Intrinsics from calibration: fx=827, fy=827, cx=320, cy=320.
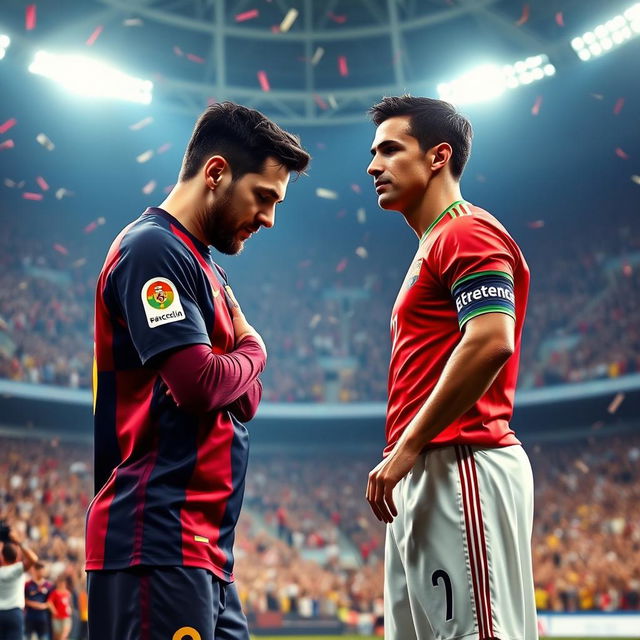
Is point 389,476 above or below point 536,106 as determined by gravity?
below

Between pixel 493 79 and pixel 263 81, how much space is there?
7326 mm

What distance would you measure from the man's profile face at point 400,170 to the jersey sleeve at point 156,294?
3.53ft

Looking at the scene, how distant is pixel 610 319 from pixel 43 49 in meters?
18.2

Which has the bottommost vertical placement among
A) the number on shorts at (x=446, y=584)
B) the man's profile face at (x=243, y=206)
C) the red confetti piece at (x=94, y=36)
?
the number on shorts at (x=446, y=584)

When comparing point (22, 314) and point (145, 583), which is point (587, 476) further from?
point (145, 583)

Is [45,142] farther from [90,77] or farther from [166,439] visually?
[166,439]

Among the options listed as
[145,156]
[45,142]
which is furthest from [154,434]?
[145,156]

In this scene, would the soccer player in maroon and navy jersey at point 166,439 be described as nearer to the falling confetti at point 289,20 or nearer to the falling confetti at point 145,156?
the falling confetti at point 289,20

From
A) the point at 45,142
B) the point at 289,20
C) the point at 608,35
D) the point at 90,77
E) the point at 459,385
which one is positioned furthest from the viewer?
the point at 289,20

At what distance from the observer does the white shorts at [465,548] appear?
8.34ft

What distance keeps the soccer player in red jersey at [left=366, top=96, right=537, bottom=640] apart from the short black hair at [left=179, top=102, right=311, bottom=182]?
24.2 inches

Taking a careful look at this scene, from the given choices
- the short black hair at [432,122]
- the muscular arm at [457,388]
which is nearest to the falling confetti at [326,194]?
the short black hair at [432,122]

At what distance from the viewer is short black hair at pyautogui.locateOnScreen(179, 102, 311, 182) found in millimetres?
2607

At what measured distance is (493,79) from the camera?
24.8 m
